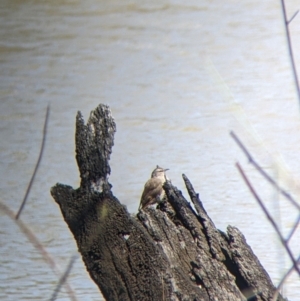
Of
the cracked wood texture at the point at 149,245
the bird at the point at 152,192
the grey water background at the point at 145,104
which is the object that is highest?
the cracked wood texture at the point at 149,245

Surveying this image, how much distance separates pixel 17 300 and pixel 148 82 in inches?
78.3

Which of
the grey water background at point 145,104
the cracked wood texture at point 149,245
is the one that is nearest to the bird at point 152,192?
the grey water background at point 145,104

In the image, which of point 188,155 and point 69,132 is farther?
point 69,132

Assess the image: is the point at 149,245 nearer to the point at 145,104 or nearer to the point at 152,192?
the point at 152,192

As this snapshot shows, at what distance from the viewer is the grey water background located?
10.3 feet

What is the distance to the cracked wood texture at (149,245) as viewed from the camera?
169 centimetres

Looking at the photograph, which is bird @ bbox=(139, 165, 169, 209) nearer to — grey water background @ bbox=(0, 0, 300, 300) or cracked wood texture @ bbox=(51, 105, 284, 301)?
grey water background @ bbox=(0, 0, 300, 300)

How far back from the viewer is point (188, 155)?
3.71m

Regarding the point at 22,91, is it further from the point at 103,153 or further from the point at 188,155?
the point at 103,153

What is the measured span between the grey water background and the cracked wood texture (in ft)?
2.81

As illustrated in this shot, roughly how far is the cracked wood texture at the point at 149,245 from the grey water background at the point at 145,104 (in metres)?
0.86

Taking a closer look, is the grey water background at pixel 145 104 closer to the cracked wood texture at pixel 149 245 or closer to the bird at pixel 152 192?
the bird at pixel 152 192

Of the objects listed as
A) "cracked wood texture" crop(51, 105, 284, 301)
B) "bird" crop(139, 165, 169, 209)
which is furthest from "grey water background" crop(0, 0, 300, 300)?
"cracked wood texture" crop(51, 105, 284, 301)

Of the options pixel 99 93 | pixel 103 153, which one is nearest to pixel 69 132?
pixel 99 93
